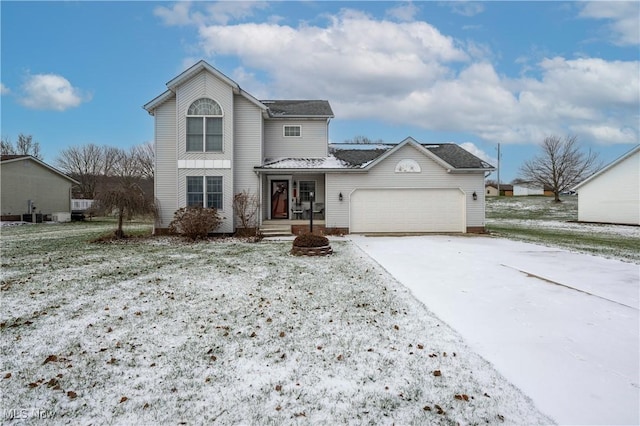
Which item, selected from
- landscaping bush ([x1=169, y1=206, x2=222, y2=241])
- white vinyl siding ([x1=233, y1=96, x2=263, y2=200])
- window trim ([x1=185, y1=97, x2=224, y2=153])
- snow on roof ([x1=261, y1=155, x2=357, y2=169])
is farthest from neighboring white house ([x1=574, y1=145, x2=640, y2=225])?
landscaping bush ([x1=169, y1=206, x2=222, y2=241])

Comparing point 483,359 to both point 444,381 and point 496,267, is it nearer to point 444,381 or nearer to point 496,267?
point 444,381

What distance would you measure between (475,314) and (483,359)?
1510mm

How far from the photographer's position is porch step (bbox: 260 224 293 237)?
602 inches

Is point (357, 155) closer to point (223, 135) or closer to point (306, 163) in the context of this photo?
point (306, 163)

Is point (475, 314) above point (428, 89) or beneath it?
beneath

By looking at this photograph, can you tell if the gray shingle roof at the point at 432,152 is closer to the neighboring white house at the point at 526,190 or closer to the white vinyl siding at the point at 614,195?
the white vinyl siding at the point at 614,195

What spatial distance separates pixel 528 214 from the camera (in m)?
33.9

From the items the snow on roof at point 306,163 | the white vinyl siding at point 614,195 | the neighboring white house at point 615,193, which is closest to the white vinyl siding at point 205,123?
the snow on roof at point 306,163

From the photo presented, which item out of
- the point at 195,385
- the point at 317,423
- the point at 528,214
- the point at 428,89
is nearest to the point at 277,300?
the point at 195,385

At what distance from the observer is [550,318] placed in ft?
16.5

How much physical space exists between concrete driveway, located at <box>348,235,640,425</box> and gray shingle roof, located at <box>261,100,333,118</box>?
993 centimetres

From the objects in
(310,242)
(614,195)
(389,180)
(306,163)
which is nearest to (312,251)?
(310,242)

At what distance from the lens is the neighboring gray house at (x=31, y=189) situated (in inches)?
896

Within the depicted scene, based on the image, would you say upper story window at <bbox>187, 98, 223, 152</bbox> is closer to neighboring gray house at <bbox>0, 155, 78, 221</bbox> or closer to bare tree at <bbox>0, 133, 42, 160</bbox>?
neighboring gray house at <bbox>0, 155, 78, 221</bbox>
